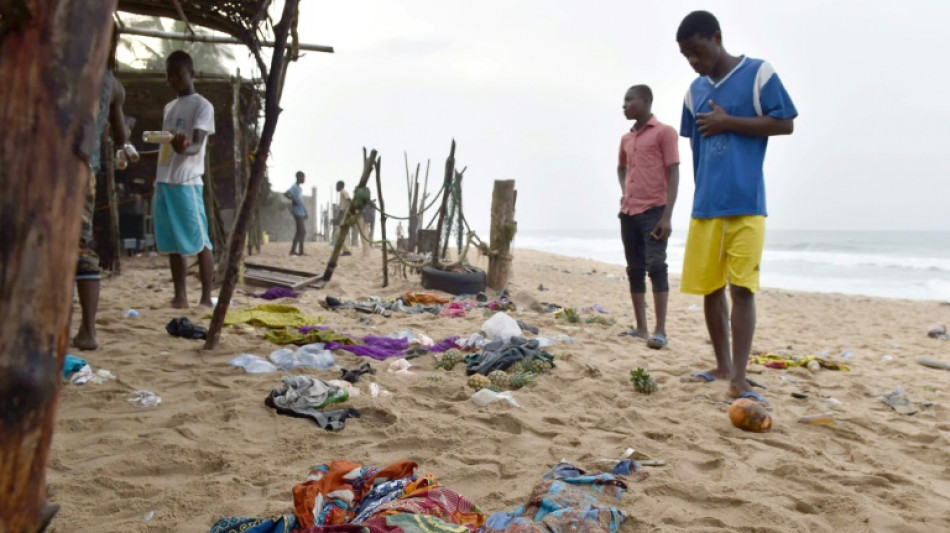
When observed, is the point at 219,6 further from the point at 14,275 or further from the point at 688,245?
the point at 14,275

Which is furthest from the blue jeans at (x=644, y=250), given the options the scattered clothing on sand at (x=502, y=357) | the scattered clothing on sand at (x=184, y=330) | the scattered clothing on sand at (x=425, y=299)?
the scattered clothing on sand at (x=184, y=330)

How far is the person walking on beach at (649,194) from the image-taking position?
15.0ft

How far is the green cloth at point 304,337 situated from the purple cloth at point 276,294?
82.3 inches

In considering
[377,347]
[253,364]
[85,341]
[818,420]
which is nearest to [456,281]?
[377,347]

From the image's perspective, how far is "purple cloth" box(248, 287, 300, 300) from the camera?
6.23 meters

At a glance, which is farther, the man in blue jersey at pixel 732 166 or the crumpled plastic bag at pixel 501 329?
the crumpled plastic bag at pixel 501 329

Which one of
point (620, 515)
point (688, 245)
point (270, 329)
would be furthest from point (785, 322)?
point (620, 515)

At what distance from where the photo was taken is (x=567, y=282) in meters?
11.5

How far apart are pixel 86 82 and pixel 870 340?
6756mm

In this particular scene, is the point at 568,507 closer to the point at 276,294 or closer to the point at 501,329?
the point at 501,329

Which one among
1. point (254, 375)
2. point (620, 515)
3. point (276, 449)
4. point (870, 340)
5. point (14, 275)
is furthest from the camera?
point (870, 340)

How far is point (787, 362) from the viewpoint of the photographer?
4.16 meters

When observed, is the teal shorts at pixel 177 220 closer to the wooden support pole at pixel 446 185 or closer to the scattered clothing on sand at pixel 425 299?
the scattered clothing on sand at pixel 425 299

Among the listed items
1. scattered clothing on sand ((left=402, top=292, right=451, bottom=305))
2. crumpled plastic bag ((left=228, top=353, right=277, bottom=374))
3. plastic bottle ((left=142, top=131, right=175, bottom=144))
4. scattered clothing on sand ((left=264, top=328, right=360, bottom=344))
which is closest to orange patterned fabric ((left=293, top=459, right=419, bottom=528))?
crumpled plastic bag ((left=228, top=353, right=277, bottom=374))
